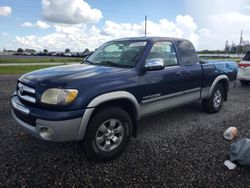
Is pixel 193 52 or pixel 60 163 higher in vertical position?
pixel 193 52

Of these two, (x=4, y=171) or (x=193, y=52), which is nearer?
(x=4, y=171)

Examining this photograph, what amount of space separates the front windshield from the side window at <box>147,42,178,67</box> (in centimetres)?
21

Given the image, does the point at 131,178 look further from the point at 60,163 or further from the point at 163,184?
the point at 60,163

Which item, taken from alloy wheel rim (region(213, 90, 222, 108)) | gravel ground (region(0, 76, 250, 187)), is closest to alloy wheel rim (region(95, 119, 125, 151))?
gravel ground (region(0, 76, 250, 187))

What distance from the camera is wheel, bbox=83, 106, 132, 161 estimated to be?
124 inches

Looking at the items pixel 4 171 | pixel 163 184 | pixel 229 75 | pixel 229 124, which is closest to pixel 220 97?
pixel 229 75

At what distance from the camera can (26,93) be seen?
10.8ft

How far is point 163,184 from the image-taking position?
284 cm

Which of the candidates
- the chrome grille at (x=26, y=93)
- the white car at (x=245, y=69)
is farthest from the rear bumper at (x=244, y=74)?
the chrome grille at (x=26, y=93)

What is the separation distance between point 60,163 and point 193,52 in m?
3.59

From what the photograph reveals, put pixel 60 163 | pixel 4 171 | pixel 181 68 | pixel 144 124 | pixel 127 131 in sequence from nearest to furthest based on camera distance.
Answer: pixel 4 171
pixel 60 163
pixel 127 131
pixel 181 68
pixel 144 124

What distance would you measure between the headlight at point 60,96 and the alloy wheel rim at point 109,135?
1.98 feet

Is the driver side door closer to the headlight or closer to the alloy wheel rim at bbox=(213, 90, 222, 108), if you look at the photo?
the headlight

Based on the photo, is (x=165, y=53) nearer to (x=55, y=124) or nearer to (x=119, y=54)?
(x=119, y=54)
